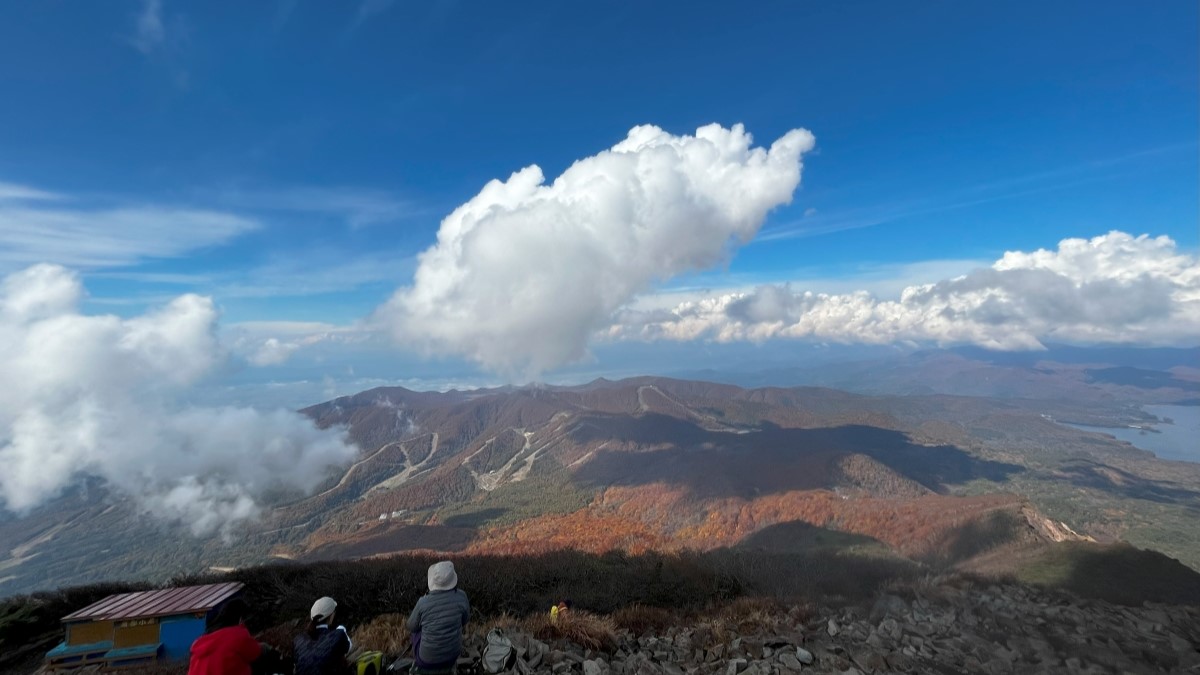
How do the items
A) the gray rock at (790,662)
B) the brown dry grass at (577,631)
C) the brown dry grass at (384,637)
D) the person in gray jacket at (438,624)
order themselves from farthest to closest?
the brown dry grass at (577,631), the gray rock at (790,662), the brown dry grass at (384,637), the person in gray jacket at (438,624)

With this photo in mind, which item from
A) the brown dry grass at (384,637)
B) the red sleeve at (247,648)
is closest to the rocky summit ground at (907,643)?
the brown dry grass at (384,637)

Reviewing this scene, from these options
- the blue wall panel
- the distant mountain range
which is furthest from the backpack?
the distant mountain range

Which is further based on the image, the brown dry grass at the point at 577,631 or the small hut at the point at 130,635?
the brown dry grass at the point at 577,631

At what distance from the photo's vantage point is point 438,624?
6.82 metres

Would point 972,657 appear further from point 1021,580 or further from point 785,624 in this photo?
point 1021,580

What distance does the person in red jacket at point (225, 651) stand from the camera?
5523 millimetres

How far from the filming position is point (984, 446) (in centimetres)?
17400

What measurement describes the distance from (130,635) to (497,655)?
7.45 m

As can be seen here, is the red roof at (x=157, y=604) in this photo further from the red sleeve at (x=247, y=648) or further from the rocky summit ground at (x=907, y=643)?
the rocky summit ground at (x=907, y=643)

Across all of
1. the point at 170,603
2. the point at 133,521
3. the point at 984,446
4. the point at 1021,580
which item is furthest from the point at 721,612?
the point at 133,521

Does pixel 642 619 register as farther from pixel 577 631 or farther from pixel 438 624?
pixel 438 624

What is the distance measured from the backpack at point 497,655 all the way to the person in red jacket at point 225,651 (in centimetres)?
386

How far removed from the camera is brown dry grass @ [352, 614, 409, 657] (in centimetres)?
889

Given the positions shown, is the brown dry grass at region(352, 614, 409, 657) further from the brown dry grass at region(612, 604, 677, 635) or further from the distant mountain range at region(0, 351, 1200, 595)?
the distant mountain range at region(0, 351, 1200, 595)
